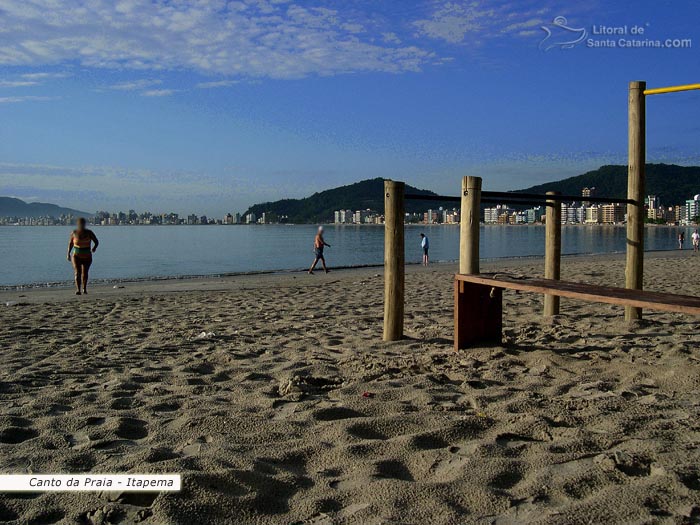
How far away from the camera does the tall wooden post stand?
5365mm

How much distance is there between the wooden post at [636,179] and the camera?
6324 mm

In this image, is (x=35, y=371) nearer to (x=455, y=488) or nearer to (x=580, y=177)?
(x=455, y=488)

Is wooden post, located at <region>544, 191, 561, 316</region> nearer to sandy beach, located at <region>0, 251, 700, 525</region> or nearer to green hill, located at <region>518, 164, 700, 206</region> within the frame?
sandy beach, located at <region>0, 251, 700, 525</region>

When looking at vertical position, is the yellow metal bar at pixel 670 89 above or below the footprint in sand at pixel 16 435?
above

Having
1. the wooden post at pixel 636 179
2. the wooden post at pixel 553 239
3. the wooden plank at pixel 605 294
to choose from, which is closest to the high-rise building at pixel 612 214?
the wooden post at pixel 553 239

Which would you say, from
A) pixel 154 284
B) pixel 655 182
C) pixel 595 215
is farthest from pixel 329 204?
pixel 154 284

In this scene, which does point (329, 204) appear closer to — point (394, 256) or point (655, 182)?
point (655, 182)

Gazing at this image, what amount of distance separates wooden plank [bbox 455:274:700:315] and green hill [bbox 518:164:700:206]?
12905 centimetres

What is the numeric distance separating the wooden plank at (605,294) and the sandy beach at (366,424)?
591 millimetres

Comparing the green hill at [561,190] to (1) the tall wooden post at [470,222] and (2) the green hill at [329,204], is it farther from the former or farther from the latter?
(1) the tall wooden post at [470,222]

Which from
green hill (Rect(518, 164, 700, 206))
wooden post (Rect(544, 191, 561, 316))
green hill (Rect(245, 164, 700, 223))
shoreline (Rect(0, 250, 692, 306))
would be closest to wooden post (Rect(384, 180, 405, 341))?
A: wooden post (Rect(544, 191, 561, 316))

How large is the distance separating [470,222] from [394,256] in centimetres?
87

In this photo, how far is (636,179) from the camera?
6.40m

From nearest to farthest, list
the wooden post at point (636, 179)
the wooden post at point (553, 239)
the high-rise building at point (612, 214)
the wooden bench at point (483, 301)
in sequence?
the wooden bench at point (483, 301) < the wooden post at point (636, 179) < the wooden post at point (553, 239) < the high-rise building at point (612, 214)
